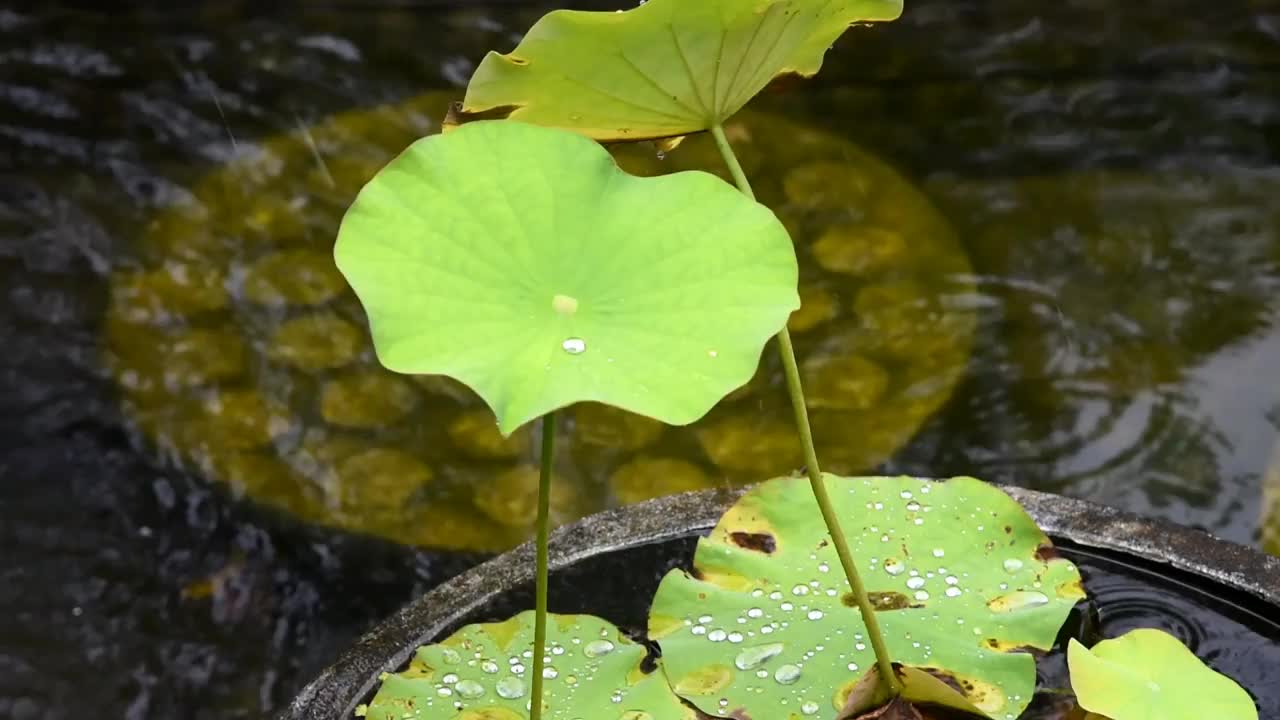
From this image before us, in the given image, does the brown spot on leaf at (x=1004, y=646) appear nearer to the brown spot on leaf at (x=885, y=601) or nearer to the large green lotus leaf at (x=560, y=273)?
the brown spot on leaf at (x=885, y=601)

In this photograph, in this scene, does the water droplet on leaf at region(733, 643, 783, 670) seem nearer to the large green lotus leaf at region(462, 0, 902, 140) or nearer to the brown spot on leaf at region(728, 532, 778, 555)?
the brown spot on leaf at region(728, 532, 778, 555)

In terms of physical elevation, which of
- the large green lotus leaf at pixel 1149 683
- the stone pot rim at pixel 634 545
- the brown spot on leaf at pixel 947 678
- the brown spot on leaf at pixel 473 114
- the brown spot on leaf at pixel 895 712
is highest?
the brown spot on leaf at pixel 473 114

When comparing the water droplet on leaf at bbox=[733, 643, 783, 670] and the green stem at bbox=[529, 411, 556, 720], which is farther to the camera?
the water droplet on leaf at bbox=[733, 643, 783, 670]

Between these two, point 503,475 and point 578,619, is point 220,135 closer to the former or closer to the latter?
point 503,475

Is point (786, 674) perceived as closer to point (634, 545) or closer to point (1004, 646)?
point (1004, 646)

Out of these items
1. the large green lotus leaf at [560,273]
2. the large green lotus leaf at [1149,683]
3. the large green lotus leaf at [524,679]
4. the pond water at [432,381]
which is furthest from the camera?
the pond water at [432,381]

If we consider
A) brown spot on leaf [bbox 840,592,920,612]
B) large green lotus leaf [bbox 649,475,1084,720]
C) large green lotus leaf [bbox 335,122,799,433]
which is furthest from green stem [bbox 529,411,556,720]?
brown spot on leaf [bbox 840,592,920,612]

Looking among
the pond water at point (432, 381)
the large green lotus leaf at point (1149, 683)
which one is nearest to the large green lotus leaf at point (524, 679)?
the large green lotus leaf at point (1149, 683)
